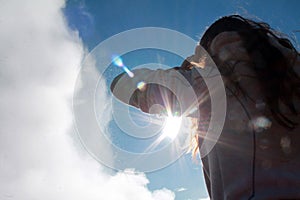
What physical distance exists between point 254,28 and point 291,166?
0.92m

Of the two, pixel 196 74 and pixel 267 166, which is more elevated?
pixel 196 74

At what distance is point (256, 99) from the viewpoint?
1796 millimetres

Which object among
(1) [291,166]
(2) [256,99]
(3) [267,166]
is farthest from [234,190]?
(2) [256,99]

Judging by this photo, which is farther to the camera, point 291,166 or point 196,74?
point 196,74

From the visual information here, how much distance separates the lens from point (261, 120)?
5.79ft

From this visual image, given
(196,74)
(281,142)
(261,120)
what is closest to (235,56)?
(196,74)

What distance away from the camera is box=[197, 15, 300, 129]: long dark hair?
1.83 meters

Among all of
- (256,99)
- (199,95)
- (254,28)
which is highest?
(254,28)

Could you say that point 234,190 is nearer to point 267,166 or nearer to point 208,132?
point 267,166

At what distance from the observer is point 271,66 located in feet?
6.37

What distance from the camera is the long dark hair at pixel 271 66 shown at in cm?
183

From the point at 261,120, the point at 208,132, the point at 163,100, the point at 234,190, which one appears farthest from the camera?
the point at 163,100

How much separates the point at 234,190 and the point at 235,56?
0.77 meters

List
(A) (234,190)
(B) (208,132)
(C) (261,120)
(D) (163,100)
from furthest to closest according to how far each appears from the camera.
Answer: (D) (163,100)
(B) (208,132)
(C) (261,120)
(A) (234,190)
